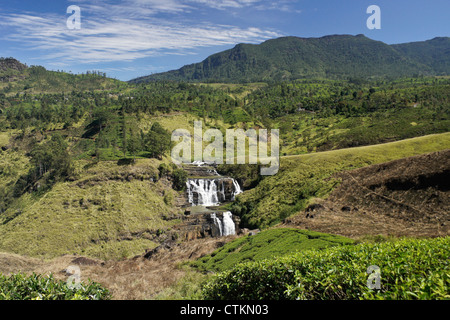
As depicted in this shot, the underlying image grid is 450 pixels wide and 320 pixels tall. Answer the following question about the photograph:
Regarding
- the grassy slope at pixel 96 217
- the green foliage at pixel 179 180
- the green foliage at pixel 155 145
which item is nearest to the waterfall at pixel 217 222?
the grassy slope at pixel 96 217

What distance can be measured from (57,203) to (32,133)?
7532 cm

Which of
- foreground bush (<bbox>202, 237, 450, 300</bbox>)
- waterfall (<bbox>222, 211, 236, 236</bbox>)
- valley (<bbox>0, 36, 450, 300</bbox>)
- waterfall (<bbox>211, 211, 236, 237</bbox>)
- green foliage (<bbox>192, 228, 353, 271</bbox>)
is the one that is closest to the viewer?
foreground bush (<bbox>202, 237, 450, 300</bbox>)

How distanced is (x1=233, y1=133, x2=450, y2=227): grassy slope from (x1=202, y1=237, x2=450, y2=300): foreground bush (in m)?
29.0

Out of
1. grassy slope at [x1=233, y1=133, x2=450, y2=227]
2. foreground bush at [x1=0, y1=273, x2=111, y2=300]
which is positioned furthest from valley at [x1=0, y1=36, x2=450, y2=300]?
foreground bush at [x1=0, y1=273, x2=111, y2=300]

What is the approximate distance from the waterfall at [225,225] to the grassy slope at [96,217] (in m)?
12.5

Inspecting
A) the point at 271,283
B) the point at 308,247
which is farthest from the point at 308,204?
the point at 271,283

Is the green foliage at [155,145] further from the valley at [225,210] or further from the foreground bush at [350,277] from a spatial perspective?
the foreground bush at [350,277]

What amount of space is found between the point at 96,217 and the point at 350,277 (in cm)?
5601

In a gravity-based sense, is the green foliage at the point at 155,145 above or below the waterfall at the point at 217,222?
above

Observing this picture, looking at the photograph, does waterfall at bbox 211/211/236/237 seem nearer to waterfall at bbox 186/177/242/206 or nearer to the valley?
the valley

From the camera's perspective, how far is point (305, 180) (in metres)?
50.5

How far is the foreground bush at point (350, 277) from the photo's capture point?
24.2ft

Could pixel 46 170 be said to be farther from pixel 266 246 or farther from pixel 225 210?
pixel 266 246

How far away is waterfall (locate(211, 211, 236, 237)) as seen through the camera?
51.2 meters
